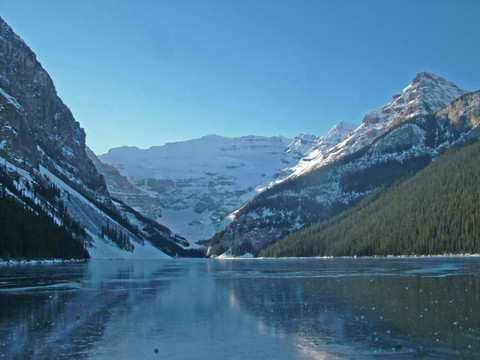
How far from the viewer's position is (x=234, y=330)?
2862 cm

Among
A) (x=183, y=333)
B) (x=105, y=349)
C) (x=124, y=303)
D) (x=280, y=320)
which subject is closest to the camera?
(x=105, y=349)

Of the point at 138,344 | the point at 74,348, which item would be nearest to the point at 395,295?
the point at 138,344

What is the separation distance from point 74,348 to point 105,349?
1.56m

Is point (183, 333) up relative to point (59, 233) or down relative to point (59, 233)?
down

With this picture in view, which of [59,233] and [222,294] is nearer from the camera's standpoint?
[222,294]

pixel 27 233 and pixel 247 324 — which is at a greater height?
pixel 27 233

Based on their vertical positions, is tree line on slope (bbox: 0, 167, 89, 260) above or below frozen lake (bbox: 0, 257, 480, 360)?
above

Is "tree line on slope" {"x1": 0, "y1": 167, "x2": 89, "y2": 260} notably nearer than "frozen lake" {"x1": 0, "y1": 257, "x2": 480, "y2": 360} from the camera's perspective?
No

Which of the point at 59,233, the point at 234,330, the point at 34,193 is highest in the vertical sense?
the point at 34,193

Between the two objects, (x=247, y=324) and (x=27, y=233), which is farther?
(x=27, y=233)

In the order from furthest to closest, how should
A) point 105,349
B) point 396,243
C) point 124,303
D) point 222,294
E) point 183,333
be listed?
point 396,243
point 222,294
point 124,303
point 183,333
point 105,349

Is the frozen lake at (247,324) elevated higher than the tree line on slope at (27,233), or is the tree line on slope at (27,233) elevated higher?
the tree line on slope at (27,233)

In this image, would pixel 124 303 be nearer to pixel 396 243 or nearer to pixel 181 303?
pixel 181 303

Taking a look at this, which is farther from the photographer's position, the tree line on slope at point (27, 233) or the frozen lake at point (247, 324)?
the tree line on slope at point (27, 233)
